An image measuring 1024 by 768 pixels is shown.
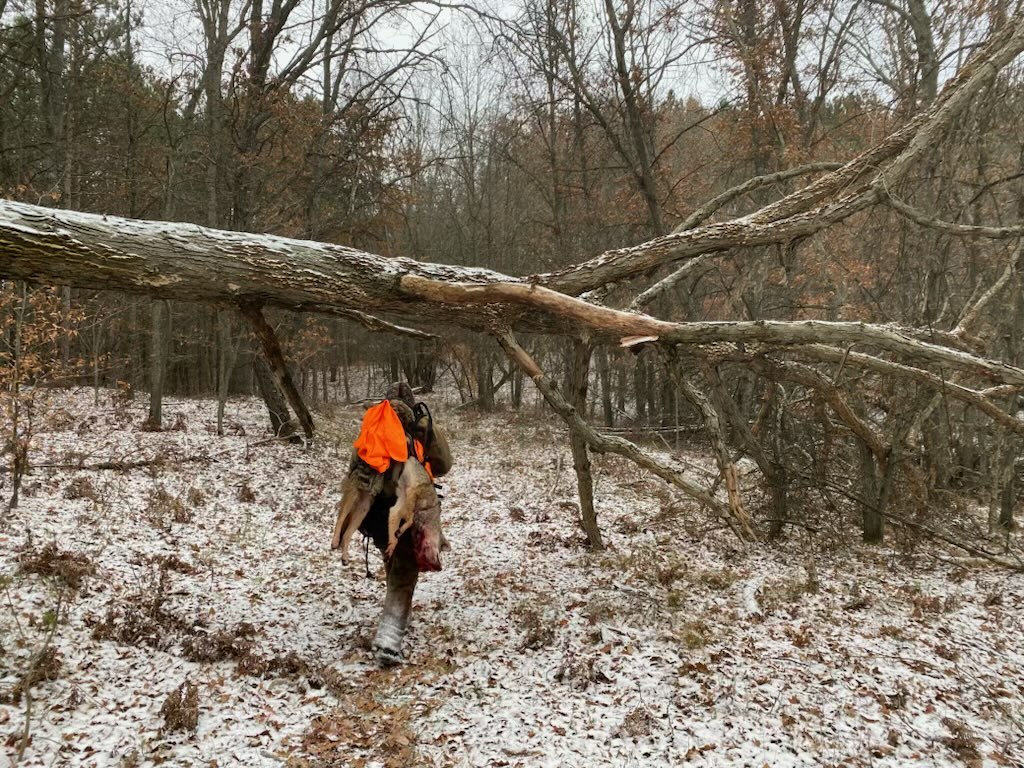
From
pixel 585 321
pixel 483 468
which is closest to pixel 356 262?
pixel 585 321

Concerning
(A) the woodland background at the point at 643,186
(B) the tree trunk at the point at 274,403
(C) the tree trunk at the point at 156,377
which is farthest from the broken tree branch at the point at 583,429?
(C) the tree trunk at the point at 156,377

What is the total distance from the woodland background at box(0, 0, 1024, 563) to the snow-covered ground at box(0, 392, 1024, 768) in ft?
2.96

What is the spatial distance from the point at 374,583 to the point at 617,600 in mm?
2302

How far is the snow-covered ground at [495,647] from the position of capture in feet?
11.0

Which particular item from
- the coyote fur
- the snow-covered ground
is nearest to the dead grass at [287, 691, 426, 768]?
the snow-covered ground

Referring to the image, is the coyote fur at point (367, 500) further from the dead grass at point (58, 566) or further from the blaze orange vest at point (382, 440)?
the dead grass at point (58, 566)

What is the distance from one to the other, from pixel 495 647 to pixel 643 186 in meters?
10.0

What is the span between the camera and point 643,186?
12.1 m

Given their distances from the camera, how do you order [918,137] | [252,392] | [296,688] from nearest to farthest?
[296,688]
[918,137]
[252,392]

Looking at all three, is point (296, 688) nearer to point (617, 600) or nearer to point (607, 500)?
point (617, 600)

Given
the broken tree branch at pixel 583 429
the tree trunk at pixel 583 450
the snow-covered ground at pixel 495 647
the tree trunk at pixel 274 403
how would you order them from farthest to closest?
the tree trunk at pixel 274 403
the tree trunk at pixel 583 450
the broken tree branch at pixel 583 429
the snow-covered ground at pixel 495 647

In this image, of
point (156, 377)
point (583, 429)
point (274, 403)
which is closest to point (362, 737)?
point (583, 429)

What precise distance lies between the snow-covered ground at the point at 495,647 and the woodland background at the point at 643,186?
0.90m

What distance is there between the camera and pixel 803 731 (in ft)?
11.4
